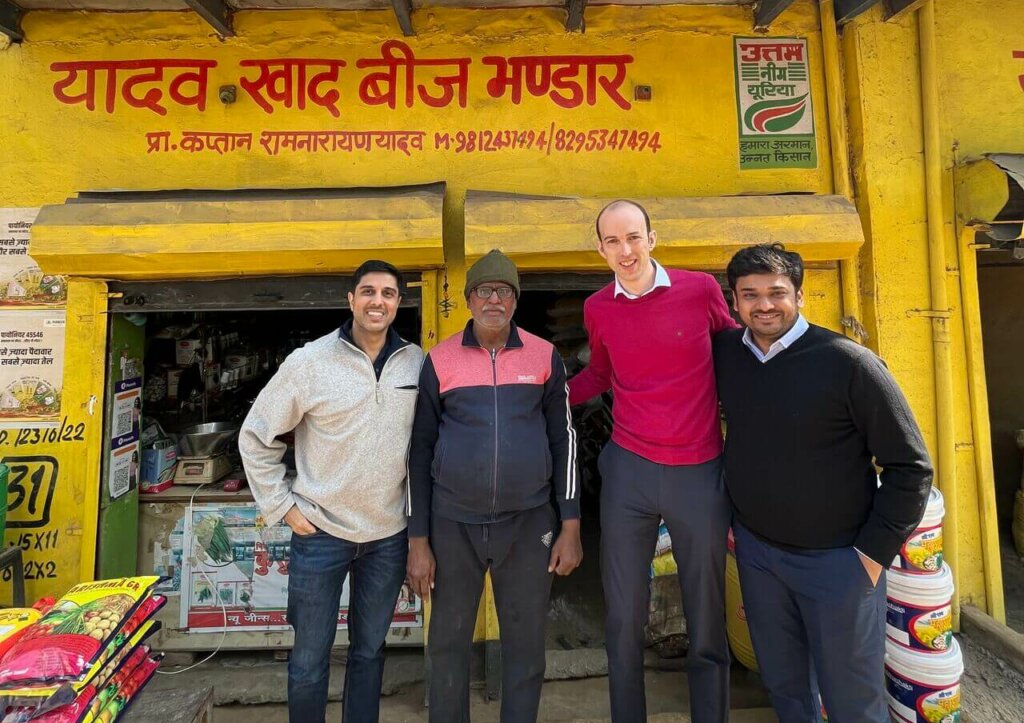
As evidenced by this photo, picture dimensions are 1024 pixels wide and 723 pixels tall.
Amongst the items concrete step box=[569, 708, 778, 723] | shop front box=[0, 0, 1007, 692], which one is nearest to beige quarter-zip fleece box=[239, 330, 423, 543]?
shop front box=[0, 0, 1007, 692]

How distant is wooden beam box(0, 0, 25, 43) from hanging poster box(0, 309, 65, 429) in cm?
A: 169

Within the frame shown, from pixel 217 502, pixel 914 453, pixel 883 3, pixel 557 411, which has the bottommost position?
pixel 217 502

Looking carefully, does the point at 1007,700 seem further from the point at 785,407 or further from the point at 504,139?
the point at 504,139

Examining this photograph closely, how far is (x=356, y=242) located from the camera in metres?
2.66

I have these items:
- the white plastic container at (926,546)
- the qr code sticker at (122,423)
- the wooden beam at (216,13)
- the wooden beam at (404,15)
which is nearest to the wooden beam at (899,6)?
the white plastic container at (926,546)

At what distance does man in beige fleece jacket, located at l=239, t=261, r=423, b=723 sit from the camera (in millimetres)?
2090

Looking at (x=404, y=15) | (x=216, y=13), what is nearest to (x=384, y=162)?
(x=404, y=15)

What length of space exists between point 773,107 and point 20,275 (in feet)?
15.7

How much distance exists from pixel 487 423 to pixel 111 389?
8.29 ft

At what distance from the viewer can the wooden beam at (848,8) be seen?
9.82ft

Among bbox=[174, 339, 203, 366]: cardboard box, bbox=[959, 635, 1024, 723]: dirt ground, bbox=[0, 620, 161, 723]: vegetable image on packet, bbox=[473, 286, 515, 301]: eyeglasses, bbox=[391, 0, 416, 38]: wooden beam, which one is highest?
bbox=[391, 0, 416, 38]: wooden beam

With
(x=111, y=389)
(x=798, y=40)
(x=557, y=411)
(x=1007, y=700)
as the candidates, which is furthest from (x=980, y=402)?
(x=111, y=389)

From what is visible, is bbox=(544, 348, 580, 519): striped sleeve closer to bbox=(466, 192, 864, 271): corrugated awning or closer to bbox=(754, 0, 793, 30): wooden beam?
bbox=(466, 192, 864, 271): corrugated awning

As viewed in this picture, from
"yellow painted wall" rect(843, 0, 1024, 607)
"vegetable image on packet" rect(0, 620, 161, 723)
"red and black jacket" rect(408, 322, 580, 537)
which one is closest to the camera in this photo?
"vegetable image on packet" rect(0, 620, 161, 723)
